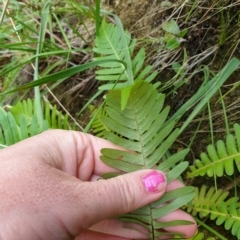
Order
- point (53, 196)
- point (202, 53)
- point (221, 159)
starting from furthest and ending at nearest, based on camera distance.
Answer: point (202, 53)
point (221, 159)
point (53, 196)

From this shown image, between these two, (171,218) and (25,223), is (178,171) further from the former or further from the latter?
(25,223)

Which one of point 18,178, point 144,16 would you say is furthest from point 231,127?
point 18,178

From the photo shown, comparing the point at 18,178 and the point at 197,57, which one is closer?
the point at 18,178

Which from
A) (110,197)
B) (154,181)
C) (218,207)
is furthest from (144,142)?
(218,207)

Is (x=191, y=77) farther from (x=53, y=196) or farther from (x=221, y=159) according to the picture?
(x=53, y=196)

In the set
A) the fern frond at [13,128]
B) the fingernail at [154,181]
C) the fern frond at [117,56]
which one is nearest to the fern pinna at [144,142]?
the fingernail at [154,181]

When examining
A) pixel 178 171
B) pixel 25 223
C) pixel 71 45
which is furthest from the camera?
pixel 71 45

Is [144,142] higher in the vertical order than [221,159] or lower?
higher

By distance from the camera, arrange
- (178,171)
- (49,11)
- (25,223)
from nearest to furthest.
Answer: (25,223), (178,171), (49,11)
